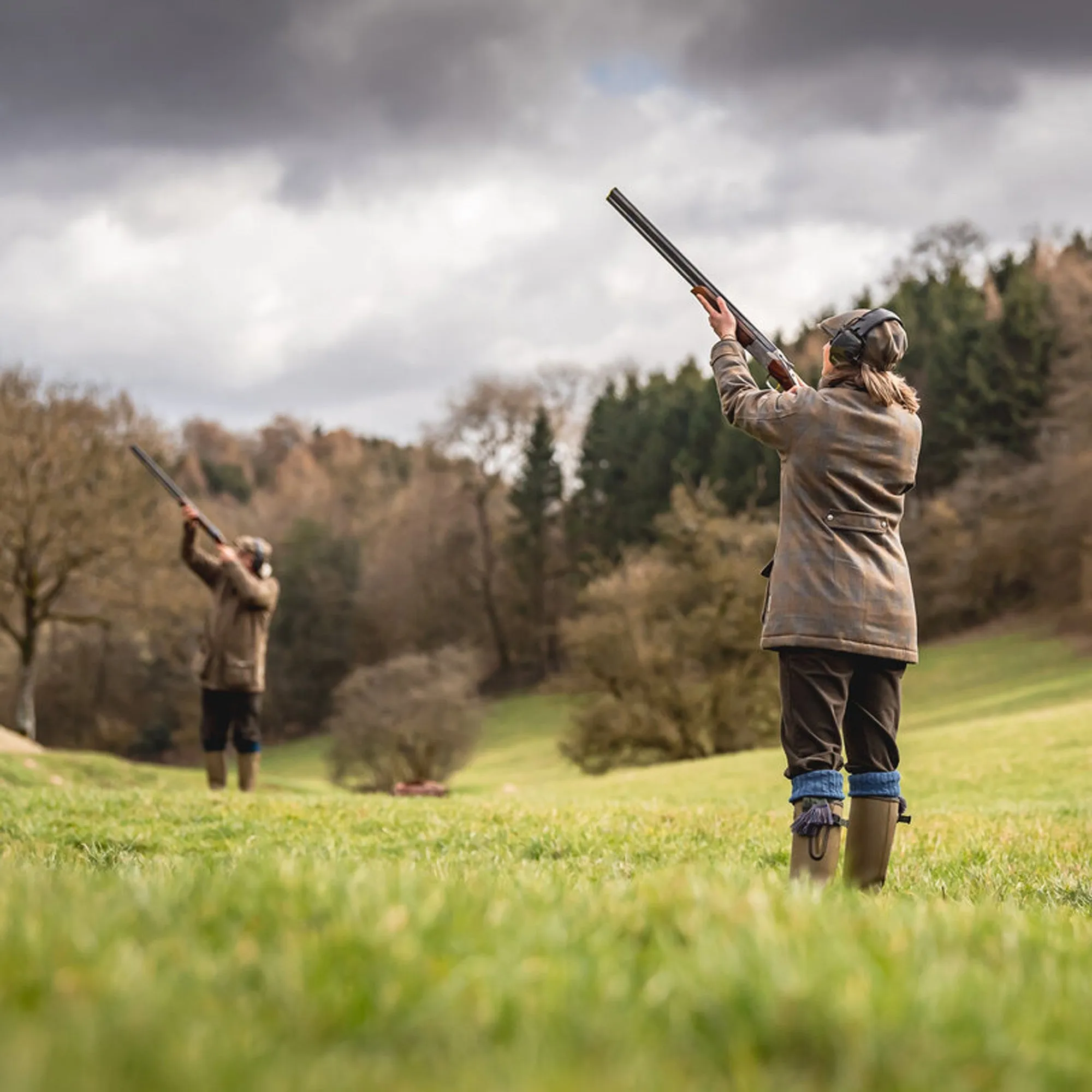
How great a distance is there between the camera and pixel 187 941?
124 inches

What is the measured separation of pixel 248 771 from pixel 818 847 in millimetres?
11972

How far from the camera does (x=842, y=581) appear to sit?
260 inches

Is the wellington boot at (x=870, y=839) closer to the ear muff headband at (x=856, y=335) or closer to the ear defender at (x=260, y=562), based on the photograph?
the ear muff headband at (x=856, y=335)

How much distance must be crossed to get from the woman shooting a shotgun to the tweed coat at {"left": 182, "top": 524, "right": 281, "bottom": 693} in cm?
1057

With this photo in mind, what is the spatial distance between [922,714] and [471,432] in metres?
→ 36.5

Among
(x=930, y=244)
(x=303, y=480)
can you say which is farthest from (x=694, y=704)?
(x=303, y=480)

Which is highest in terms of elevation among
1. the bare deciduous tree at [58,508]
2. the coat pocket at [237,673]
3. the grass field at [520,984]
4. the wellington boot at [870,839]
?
the bare deciduous tree at [58,508]

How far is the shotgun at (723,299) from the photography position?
7.41m

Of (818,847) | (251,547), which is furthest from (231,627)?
(818,847)

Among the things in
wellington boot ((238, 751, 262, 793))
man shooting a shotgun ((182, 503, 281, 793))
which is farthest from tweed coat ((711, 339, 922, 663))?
wellington boot ((238, 751, 262, 793))

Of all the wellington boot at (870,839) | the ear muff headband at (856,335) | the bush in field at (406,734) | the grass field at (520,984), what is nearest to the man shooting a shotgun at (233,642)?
the wellington boot at (870,839)

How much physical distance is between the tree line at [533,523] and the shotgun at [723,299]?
123ft

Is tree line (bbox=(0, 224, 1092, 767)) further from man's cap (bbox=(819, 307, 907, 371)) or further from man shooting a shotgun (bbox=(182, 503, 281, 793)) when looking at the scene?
man's cap (bbox=(819, 307, 907, 371))

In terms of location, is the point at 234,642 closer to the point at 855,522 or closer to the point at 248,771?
the point at 248,771
